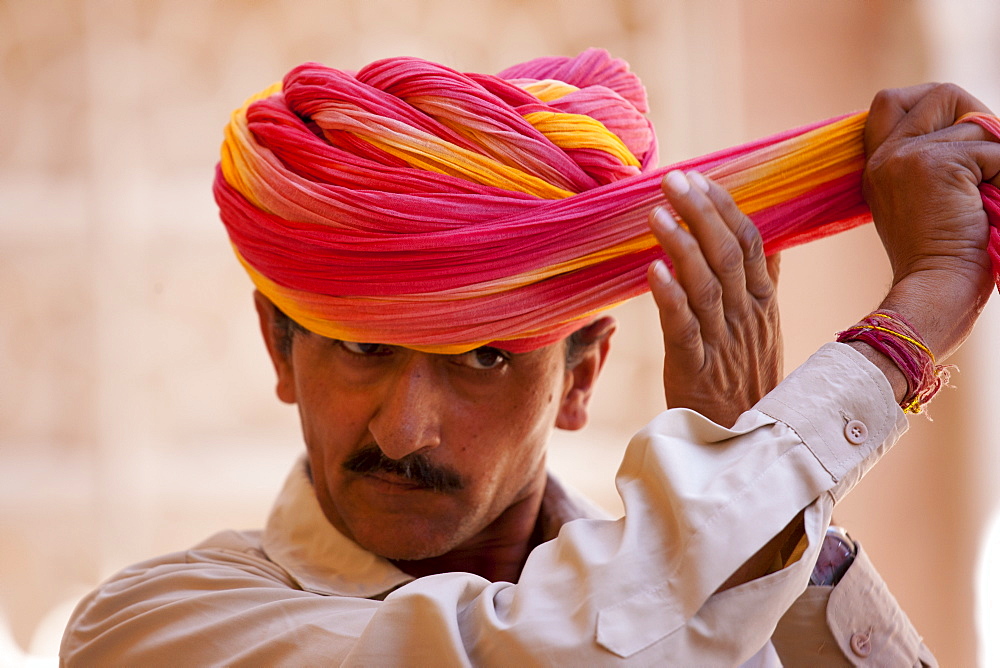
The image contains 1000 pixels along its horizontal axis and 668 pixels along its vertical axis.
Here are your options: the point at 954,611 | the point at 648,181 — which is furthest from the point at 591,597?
the point at 954,611

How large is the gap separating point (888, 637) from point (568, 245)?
65 centimetres

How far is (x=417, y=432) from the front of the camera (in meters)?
1.28

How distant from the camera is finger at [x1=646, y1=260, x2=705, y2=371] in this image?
40.8 inches

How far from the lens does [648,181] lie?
117cm

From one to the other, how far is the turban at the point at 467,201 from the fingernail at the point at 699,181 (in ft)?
0.28

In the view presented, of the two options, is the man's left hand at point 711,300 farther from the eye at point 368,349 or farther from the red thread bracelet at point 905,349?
the eye at point 368,349

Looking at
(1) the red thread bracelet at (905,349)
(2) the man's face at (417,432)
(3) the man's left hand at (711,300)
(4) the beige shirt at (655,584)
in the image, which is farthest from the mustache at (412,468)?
(1) the red thread bracelet at (905,349)

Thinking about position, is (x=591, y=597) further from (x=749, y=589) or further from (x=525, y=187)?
(x=525, y=187)

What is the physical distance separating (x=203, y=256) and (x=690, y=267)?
1903 mm

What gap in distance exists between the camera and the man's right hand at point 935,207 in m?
1.01

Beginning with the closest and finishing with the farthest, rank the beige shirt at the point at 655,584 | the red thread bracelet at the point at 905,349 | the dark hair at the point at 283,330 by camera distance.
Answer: the beige shirt at the point at 655,584, the red thread bracelet at the point at 905,349, the dark hair at the point at 283,330

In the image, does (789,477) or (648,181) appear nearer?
(789,477)

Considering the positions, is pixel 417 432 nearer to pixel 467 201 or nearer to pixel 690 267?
pixel 467 201

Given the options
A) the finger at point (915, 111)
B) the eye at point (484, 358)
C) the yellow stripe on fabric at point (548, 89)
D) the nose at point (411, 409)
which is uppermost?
the yellow stripe on fabric at point (548, 89)
